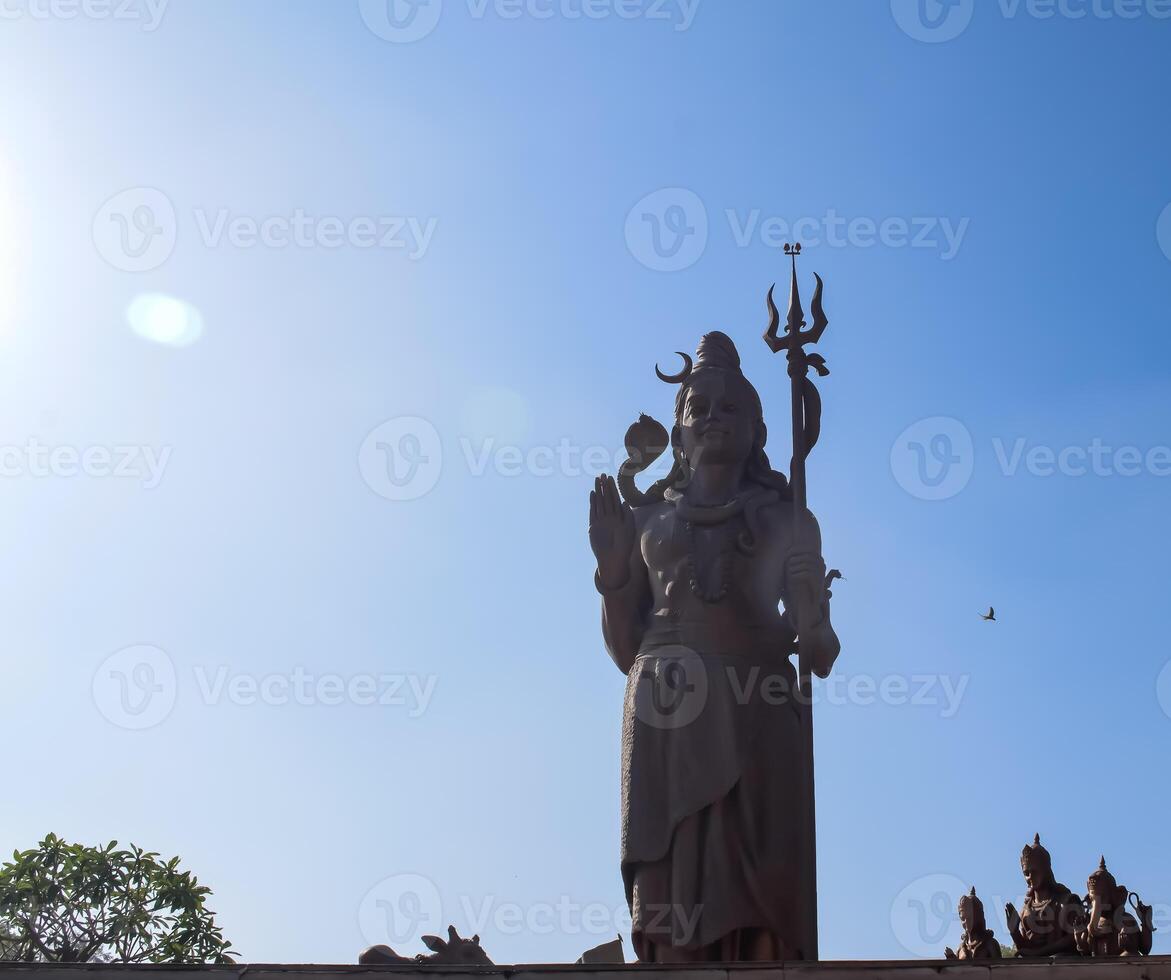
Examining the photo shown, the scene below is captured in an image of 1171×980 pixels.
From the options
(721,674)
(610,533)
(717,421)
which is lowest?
(721,674)

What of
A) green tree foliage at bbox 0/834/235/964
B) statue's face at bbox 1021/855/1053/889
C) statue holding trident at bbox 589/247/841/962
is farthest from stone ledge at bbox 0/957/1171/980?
green tree foliage at bbox 0/834/235/964

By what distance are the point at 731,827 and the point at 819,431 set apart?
8.52 ft

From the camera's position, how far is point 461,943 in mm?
8086

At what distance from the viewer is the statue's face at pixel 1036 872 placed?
33.2 feet

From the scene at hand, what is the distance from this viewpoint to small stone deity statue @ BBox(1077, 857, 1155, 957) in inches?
352

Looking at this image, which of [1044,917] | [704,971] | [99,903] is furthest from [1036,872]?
[99,903]

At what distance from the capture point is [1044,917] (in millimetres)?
9805

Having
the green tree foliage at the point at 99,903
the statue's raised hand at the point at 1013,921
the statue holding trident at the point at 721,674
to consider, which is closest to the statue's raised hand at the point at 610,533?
the statue holding trident at the point at 721,674

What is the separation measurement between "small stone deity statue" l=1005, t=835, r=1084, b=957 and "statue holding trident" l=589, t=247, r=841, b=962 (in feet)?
6.18

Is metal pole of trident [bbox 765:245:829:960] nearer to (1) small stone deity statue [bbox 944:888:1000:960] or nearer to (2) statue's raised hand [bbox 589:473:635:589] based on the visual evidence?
(2) statue's raised hand [bbox 589:473:635:589]


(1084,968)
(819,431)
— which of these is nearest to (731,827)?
(819,431)

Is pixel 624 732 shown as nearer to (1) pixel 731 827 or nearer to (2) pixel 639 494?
(1) pixel 731 827

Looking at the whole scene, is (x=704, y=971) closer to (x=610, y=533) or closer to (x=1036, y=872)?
(x=610, y=533)

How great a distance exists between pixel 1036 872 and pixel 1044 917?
16.7 inches
